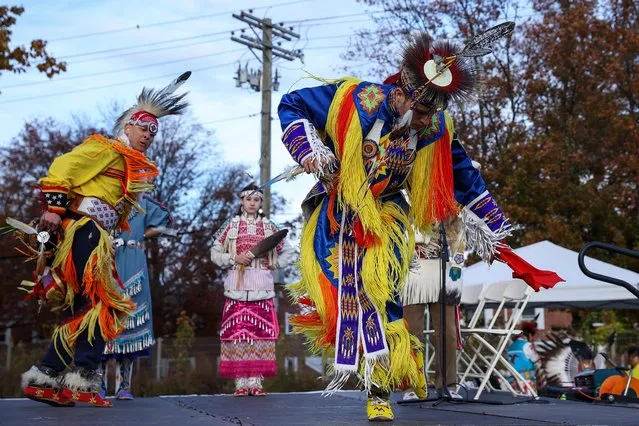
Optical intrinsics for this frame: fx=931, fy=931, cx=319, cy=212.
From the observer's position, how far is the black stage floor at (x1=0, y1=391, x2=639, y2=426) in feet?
14.6

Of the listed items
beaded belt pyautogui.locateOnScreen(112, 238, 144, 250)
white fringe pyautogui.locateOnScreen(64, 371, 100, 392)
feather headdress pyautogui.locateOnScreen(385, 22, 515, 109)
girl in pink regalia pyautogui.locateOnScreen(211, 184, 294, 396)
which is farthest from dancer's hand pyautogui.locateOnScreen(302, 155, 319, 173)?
girl in pink regalia pyautogui.locateOnScreen(211, 184, 294, 396)

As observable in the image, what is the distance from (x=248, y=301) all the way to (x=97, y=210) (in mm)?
2472

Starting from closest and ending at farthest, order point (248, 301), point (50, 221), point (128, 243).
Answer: point (50, 221)
point (128, 243)
point (248, 301)

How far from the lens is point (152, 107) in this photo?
6.05 meters

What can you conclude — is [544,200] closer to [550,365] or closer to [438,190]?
[550,365]

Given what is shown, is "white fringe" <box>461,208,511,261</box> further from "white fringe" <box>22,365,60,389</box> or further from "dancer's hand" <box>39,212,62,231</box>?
"white fringe" <box>22,365,60,389</box>

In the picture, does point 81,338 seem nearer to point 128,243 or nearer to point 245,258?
point 128,243

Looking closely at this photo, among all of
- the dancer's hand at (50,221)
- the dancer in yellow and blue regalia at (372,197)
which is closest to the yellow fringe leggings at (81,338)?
the dancer's hand at (50,221)

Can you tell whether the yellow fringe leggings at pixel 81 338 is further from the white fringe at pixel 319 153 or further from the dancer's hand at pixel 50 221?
the white fringe at pixel 319 153

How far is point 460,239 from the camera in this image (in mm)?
5816

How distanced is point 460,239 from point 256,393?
8.83ft

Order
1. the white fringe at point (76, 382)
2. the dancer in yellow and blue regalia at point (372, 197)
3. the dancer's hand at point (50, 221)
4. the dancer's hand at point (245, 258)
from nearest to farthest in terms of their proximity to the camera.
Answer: the dancer in yellow and blue regalia at point (372, 197), the dancer's hand at point (50, 221), the white fringe at point (76, 382), the dancer's hand at point (245, 258)

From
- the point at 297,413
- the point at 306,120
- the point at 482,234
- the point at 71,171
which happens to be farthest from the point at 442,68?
the point at 71,171

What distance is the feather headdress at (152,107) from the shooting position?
5.99 meters
